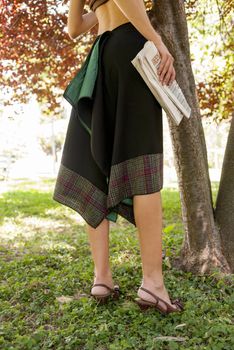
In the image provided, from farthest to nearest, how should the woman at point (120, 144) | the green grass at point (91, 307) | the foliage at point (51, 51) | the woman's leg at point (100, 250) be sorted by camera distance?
the foliage at point (51, 51), the woman's leg at point (100, 250), the woman at point (120, 144), the green grass at point (91, 307)

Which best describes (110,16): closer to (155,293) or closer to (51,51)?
(155,293)

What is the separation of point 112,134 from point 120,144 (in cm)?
13

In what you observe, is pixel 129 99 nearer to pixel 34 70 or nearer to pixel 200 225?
pixel 200 225

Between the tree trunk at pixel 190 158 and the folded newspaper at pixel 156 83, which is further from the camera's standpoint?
the tree trunk at pixel 190 158

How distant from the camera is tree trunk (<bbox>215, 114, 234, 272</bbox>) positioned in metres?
3.16

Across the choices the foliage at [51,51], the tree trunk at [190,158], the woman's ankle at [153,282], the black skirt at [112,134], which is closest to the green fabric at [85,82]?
the black skirt at [112,134]

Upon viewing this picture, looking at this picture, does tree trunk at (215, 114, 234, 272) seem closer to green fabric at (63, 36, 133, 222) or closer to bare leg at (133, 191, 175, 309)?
bare leg at (133, 191, 175, 309)

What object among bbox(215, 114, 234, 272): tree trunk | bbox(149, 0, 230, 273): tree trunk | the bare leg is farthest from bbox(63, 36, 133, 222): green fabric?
bbox(215, 114, 234, 272): tree trunk

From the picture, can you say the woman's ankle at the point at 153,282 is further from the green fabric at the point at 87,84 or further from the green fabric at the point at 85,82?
the green fabric at the point at 85,82

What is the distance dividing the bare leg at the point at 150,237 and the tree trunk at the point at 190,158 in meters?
0.68

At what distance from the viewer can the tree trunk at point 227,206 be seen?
3.16 meters

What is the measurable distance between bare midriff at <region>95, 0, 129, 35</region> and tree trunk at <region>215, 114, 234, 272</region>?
3.95 ft

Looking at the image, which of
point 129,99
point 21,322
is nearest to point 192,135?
point 129,99

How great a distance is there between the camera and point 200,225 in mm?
3100
